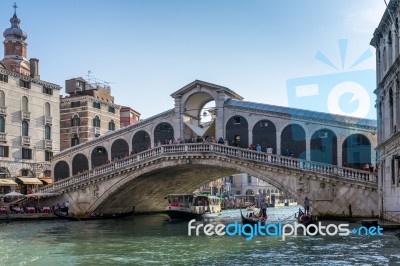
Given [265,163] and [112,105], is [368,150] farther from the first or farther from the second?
[112,105]

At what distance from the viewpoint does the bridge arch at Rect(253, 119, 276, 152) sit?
33.4 meters

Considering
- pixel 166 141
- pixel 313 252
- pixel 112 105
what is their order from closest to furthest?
1. pixel 313 252
2. pixel 166 141
3. pixel 112 105

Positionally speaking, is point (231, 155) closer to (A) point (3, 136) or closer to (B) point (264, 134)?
(B) point (264, 134)

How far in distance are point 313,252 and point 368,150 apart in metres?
14.4

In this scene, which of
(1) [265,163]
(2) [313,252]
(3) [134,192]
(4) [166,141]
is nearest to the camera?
(2) [313,252]

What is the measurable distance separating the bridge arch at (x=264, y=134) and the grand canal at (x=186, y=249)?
31.4 ft

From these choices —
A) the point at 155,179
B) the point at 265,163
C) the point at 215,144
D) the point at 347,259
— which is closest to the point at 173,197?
the point at 155,179

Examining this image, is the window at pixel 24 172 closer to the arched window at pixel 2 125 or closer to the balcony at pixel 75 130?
the arched window at pixel 2 125

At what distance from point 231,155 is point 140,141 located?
30.4 ft

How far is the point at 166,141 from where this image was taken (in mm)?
34344

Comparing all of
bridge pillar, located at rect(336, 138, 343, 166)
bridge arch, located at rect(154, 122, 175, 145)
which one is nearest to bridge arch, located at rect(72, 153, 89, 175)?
bridge arch, located at rect(154, 122, 175, 145)

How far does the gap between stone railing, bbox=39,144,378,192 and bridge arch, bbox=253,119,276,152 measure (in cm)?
367

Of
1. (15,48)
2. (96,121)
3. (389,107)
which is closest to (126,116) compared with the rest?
(96,121)

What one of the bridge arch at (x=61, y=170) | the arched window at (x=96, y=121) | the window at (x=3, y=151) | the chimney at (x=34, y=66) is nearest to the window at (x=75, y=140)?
the arched window at (x=96, y=121)
